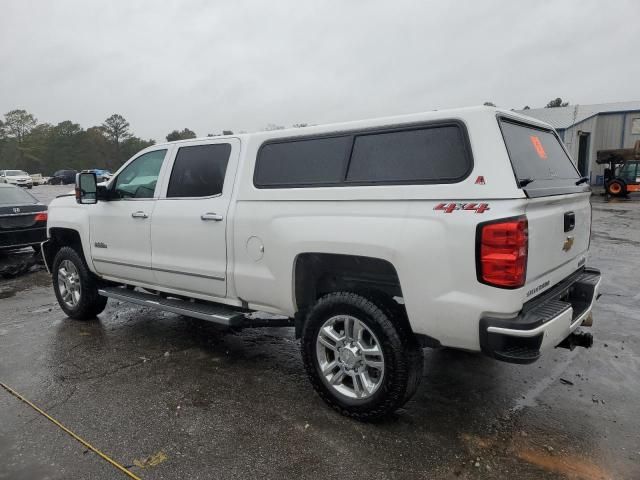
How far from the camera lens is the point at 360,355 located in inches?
127

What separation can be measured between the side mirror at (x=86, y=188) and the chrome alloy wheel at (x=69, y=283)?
101 cm

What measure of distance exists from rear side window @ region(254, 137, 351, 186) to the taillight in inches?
43.9

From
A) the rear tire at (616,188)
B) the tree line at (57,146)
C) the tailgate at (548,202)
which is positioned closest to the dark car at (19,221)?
the tailgate at (548,202)

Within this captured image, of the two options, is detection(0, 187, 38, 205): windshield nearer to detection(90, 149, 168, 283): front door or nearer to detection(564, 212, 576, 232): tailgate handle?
detection(90, 149, 168, 283): front door

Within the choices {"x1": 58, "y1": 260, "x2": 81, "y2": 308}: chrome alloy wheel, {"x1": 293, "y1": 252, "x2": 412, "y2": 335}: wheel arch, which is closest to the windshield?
{"x1": 58, "y1": 260, "x2": 81, "y2": 308}: chrome alloy wheel

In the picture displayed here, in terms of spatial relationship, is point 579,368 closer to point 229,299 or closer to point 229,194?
point 229,299

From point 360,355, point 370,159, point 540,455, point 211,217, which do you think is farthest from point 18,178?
point 540,455

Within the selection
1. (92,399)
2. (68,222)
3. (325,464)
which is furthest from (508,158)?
(68,222)

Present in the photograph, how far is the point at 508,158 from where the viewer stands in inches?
106

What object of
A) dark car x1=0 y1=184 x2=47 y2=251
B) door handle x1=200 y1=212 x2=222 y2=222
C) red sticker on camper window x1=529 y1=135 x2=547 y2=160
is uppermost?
red sticker on camper window x1=529 y1=135 x2=547 y2=160

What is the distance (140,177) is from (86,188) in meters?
0.55

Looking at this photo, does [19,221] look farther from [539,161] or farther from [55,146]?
[55,146]

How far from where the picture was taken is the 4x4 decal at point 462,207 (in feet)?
8.70

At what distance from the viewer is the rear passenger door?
13.0ft
